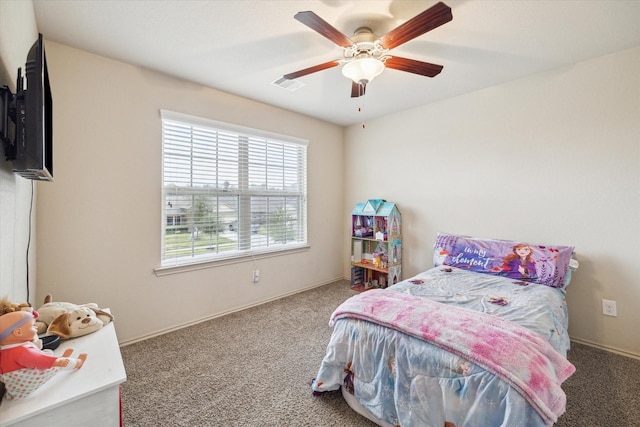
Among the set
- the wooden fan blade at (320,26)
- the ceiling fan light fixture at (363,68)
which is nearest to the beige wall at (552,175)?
the ceiling fan light fixture at (363,68)

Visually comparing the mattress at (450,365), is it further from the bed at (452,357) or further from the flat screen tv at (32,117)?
the flat screen tv at (32,117)

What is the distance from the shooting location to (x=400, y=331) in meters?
1.45

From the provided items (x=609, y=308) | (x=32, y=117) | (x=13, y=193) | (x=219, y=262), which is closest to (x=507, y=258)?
(x=609, y=308)

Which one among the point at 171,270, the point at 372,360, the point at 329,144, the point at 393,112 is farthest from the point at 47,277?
the point at 393,112

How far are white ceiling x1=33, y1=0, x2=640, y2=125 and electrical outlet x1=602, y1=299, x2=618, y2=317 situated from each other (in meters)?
2.09

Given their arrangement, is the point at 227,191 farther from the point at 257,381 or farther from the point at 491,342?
the point at 491,342

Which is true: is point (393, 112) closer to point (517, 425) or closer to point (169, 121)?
point (169, 121)

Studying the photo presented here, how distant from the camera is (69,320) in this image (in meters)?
1.27

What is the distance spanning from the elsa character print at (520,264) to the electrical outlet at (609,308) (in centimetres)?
58

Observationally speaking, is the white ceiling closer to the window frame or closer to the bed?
the window frame

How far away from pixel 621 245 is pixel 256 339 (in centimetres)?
321

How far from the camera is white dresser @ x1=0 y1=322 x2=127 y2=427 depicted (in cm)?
83

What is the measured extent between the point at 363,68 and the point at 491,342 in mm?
1726

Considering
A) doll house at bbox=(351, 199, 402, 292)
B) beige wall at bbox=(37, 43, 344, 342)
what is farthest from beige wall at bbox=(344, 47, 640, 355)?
beige wall at bbox=(37, 43, 344, 342)
